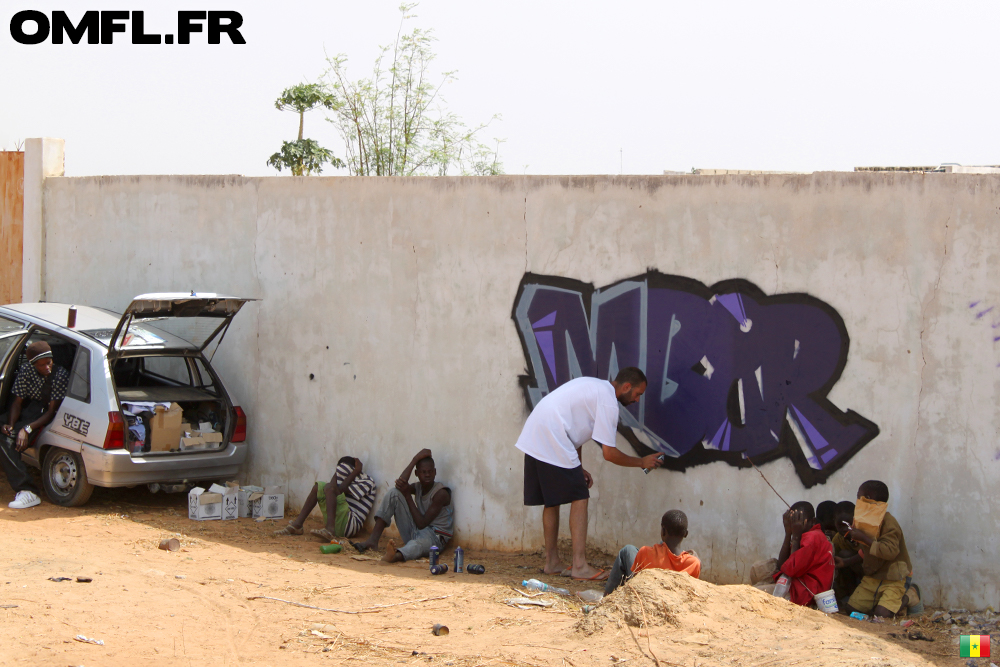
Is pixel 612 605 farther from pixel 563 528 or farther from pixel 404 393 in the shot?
pixel 404 393

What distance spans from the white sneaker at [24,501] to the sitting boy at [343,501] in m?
2.16

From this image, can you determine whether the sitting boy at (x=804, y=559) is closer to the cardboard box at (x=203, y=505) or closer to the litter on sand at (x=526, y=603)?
the litter on sand at (x=526, y=603)

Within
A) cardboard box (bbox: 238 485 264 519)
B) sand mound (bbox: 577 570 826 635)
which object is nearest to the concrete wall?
cardboard box (bbox: 238 485 264 519)

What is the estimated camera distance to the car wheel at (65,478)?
7.80m

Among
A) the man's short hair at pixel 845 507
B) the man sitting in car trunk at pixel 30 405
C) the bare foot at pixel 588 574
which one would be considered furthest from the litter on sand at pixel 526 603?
the man sitting in car trunk at pixel 30 405

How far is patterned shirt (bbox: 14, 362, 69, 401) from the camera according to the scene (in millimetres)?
7879

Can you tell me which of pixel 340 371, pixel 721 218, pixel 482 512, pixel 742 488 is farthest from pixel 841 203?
pixel 340 371

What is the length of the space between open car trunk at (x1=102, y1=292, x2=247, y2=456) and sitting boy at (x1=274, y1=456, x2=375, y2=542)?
107 cm

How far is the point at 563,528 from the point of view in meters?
6.88

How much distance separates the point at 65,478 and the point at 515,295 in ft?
13.6

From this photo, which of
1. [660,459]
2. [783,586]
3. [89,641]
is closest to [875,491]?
[783,586]

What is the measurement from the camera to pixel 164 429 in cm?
781

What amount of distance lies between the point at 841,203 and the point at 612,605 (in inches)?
112

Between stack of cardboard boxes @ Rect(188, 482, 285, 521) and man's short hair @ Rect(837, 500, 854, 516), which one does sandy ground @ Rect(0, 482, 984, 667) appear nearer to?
man's short hair @ Rect(837, 500, 854, 516)
